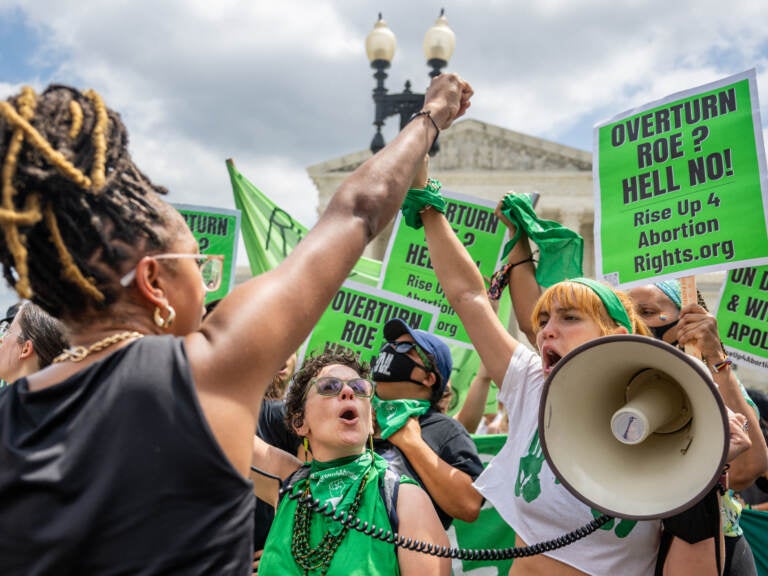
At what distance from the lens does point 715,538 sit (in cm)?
201

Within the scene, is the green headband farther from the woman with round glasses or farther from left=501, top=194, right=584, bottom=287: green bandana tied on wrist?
the woman with round glasses

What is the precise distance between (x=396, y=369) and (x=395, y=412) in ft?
0.89

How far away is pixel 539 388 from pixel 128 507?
5.42 feet

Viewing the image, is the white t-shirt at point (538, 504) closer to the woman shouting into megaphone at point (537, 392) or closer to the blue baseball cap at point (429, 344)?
the woman shouting into megaphone at point (537, 392)

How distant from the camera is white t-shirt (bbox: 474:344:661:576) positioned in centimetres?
221

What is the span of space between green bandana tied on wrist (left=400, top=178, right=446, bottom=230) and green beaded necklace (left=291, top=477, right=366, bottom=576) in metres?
0.93

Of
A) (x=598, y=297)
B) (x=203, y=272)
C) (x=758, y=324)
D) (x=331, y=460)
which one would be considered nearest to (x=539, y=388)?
(x=598, y=297)

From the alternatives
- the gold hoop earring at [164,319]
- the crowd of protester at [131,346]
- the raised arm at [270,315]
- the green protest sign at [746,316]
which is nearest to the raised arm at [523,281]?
the crowd of protester at [131,346]

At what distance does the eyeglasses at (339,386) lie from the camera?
2836 mm

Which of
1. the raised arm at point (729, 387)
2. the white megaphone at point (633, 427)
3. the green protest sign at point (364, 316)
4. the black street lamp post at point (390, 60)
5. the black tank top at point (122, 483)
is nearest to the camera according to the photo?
the black tank top at point (122, 483)

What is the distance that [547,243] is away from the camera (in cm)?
307

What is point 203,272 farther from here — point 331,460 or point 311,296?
point 331,460

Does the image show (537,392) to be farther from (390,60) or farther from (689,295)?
(390,60)

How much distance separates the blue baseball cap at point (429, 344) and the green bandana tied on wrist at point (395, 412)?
0.64 ft
